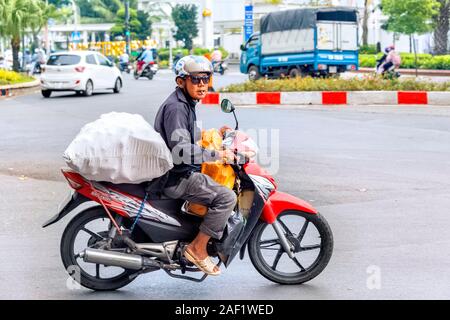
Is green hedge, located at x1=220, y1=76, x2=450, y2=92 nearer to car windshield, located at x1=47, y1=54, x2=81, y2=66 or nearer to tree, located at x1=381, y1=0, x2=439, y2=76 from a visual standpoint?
car windshield, located at x1=47, y1=54, x2=81, y2=66

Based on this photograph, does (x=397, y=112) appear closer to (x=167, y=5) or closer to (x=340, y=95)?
(x=340, y=95)

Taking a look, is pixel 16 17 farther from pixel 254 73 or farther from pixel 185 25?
pixel 185 25

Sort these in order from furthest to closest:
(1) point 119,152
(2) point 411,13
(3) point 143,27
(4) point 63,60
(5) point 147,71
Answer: (3) point 143,27, (2) point 411,13, (5) point 147,71, (4) point 63,60, (1) point 119,152

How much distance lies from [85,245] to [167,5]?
Result: 93.0 meters

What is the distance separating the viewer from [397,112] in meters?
19.6

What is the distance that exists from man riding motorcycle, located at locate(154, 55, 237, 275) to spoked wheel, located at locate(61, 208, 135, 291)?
50cm

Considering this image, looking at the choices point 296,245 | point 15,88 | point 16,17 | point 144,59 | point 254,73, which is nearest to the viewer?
point 296,245

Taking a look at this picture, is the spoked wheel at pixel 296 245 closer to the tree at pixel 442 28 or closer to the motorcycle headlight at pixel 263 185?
the motorcycle headlight at pixel 263 185

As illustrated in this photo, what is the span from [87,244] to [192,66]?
1335mm

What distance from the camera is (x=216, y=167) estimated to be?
5980 mm

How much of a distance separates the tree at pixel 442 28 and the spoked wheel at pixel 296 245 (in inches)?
1571

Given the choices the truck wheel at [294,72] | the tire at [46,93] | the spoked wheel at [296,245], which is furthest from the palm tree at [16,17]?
the spoked wheel at [296,245]

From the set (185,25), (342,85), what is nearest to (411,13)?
(342,85)
